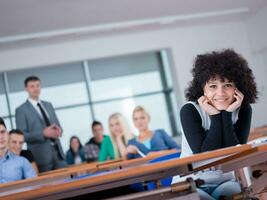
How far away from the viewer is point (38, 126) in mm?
2703

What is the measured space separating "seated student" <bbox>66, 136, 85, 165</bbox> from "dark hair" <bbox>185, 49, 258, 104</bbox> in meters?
3.07

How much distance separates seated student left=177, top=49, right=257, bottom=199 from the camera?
151 cm

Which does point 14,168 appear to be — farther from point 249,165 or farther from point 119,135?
point 119,135

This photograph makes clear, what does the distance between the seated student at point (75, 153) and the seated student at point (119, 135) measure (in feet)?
2.08

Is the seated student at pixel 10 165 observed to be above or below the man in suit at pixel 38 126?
below

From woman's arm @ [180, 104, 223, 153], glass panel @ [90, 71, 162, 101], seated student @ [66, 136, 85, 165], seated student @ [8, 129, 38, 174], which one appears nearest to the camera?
woman's arm @ [180, 104, 223, 153]

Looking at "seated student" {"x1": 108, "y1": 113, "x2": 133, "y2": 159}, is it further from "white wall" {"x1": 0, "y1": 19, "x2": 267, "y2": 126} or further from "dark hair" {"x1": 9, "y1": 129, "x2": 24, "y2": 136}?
"dark hair" {"x1": 9, "y1": 129, "x2": 24, "y2": 136}

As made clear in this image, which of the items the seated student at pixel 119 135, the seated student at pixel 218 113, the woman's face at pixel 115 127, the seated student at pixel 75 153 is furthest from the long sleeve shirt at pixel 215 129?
the seated student at pixel 75 153

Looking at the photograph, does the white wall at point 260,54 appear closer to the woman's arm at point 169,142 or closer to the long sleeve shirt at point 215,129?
the long sleeve shirt at point 215,129

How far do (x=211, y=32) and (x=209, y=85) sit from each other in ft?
2.88

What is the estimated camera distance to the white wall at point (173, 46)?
6.41ft

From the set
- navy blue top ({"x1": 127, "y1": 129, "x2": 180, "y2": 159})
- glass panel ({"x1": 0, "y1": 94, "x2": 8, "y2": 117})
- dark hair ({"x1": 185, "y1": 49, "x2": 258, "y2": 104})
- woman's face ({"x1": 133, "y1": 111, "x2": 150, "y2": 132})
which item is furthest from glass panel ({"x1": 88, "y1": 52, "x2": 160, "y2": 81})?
dark hair ({"x1": 185, "y1": 49, "x2": 258, "y2": 104})

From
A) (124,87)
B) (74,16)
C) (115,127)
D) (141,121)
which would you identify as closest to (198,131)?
(141,121)

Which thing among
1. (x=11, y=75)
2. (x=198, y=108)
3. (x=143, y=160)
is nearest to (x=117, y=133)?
(x=11, y=75)
